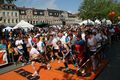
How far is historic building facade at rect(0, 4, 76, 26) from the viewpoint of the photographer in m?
95.9

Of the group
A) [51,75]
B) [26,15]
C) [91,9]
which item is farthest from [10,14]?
[51,75]

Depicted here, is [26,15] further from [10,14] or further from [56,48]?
[56,48]

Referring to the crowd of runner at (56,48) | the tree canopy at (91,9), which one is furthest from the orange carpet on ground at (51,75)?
the tree canopy at (91,9)

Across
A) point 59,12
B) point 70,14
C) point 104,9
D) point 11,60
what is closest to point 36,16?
point 59,12

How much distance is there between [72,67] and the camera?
1198cm

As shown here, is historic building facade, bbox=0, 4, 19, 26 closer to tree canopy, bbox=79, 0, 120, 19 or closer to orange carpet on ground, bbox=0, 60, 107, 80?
tree canopy, bbox=79, 0, 120, 19

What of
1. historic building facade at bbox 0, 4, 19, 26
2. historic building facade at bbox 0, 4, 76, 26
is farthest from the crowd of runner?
historic building facade at bbox 0, 4, 19, 26

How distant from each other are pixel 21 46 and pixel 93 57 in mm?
5709

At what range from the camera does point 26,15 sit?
355 ft

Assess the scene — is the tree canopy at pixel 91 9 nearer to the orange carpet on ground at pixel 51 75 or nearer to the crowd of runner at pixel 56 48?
the crowd of runner at pixel 56 48

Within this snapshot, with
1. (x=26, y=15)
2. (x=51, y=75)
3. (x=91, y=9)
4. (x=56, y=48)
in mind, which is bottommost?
(x=51, y=75)

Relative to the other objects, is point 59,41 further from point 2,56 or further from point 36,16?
point 36,16

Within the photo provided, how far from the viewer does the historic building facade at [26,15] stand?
95.9 m

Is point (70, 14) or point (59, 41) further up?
point (70, 14)
